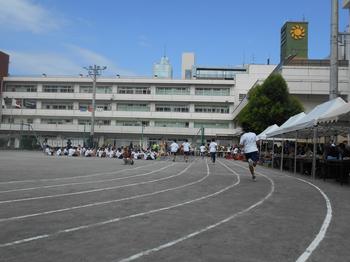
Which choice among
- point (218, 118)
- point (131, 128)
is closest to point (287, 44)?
point (218, 118)

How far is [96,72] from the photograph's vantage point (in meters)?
69.1

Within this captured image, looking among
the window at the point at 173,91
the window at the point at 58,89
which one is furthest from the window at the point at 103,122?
the window at the point at 173,91

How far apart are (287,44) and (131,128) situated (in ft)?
116

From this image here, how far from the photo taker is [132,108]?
87.8 metres

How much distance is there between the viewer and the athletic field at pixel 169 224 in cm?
582

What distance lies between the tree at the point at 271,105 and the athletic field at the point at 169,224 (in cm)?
3885

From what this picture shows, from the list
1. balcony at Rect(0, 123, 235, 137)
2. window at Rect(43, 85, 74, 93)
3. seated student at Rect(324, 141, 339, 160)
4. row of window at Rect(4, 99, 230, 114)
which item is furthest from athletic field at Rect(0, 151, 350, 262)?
window at Rect(43, 85, 74, 93)

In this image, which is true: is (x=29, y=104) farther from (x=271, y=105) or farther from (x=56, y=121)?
(x=271, y=105)

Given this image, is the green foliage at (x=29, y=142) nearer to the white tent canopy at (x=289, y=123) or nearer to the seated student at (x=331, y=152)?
the white tent canopy at (x=289, y=123)

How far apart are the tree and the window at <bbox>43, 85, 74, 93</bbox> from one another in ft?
150

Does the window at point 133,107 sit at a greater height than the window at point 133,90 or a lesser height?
lesser

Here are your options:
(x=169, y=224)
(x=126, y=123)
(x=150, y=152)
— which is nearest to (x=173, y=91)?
(x=126, y=123)

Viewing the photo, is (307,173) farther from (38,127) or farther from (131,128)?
(38,127)

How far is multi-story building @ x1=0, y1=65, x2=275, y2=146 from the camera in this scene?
8494 cm
